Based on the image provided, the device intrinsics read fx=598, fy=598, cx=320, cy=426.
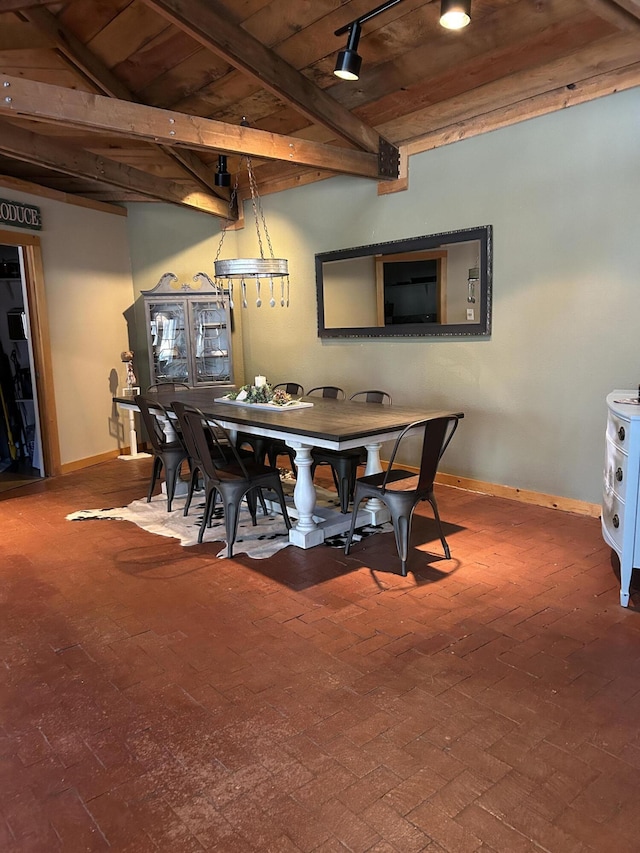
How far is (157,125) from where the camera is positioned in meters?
3.85

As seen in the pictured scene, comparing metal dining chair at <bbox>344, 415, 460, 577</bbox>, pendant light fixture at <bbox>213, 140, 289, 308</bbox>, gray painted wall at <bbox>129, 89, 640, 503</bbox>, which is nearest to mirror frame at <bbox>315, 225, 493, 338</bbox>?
gray painted wall at <bbox>129, 89, 640, 503</bbox>

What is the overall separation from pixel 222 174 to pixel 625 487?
16.3 feet

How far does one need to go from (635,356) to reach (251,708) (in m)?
3.17

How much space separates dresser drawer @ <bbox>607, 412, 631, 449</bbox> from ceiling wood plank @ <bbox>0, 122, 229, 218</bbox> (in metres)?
→ 4.69

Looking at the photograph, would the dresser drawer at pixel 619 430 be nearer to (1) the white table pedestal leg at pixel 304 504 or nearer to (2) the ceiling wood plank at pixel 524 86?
(1) the white table pedestal leg at pixel 304 504

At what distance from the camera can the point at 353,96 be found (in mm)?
4715

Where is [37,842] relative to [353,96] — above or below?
below

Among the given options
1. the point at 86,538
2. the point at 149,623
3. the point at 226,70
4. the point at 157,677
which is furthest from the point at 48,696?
the point at 226,70

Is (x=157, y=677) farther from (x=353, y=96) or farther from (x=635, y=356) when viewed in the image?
(x=353, y=96)

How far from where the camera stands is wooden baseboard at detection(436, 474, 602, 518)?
13.8ft

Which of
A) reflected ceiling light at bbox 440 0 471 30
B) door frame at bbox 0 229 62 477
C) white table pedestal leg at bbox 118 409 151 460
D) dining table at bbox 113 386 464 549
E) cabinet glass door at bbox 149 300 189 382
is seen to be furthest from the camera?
cabinet glass door at bbox 149 300 189 382

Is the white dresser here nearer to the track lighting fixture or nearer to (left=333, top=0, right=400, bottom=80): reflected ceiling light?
(left=333, top=0, right=400, bottom=80): reflected ceiling light

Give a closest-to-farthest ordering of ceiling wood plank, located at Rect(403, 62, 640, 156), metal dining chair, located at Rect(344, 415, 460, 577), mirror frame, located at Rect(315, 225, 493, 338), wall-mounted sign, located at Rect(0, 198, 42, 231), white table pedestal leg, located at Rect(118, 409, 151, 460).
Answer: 1. metal dining chair, located at Rect(344, 415, 460, 577)
2. ceiling wood plank, located at Rect(403, 62, 640, 156)
3. mirror frame, located at Rect(315, 225, 493, 338)
4. wall-mounted sign, located at Rect(0, 198, 42, 231)
5. white table pedestal leg, located at Rect(118, 409, 151, 460)

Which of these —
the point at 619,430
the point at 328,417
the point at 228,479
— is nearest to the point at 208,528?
the point at 228,479
